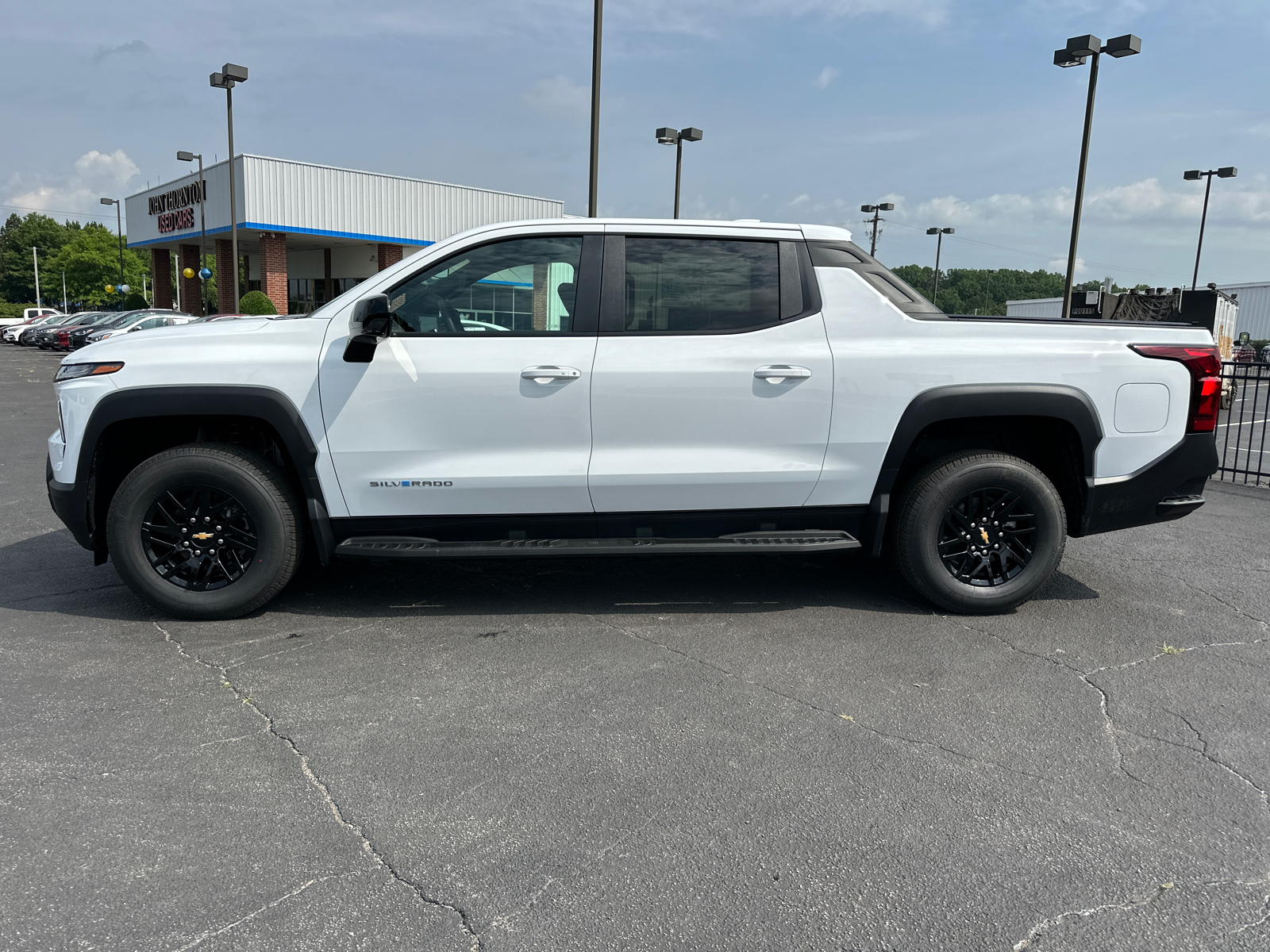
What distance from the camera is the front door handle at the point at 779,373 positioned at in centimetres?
451

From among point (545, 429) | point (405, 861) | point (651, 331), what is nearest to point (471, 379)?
point (545, 429)

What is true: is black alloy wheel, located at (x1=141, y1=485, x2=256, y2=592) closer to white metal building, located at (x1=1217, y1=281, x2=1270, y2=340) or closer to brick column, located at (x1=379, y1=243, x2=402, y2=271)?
brick column, located at (x1=379, y1=243, x2=402, y2=271)

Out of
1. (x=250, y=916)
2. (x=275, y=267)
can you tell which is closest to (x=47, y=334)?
(x=275, y=267)

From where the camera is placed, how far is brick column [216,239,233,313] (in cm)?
3925

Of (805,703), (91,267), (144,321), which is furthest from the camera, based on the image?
(91,267)

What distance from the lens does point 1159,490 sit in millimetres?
4824

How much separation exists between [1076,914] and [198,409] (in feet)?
13.1

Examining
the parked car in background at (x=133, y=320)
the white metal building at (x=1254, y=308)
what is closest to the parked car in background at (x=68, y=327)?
the parked car in background at (x=133, y=320)

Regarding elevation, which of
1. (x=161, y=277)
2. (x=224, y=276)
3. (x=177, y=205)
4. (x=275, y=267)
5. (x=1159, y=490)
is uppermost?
(x=177, y=205)

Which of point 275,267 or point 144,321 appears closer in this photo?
point 144,321

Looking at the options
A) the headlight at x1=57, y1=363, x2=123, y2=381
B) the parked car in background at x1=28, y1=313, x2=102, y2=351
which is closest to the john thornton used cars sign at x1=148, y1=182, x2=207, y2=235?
the parked car in background at x1=28, y1=313, x2=102, y2=351

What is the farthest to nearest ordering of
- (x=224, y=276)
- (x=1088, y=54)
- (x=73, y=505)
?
(x=224, y=276) → (x=1088, y=54) → (x=73, y=505)

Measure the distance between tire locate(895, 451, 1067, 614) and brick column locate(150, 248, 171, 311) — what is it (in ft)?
164

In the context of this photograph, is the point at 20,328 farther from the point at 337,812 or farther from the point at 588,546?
the point at 337,812
